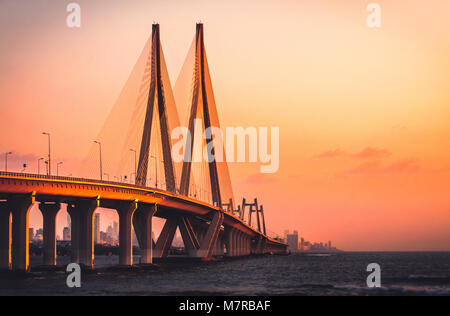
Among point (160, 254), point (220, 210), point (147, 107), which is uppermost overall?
point (147, 107)

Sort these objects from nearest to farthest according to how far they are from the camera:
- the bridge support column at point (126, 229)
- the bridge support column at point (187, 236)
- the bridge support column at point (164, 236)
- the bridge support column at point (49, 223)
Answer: the bridge support column at point (49, 223) < the bridge support column at point (126, 229) < the bridge support column at point (164, 236) < the bridge support column at point (187, 236)

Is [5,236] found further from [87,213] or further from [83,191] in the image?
[87,213]

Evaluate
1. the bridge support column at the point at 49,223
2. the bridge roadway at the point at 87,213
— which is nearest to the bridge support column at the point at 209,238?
the bridge roadway at the point at 87,213

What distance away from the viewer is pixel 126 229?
297 ft

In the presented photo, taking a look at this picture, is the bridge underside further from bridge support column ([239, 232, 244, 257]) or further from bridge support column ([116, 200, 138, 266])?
bridge support column ([239, 232, 244, 257])

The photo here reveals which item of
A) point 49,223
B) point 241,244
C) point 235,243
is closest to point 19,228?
point 49,223

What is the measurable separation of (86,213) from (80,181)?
550cm

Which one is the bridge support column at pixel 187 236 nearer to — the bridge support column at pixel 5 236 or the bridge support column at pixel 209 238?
the bridge support column at pixel 209 238

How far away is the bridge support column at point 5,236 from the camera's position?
72000 millimetres

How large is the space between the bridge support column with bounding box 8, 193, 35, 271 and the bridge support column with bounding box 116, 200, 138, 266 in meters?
18.2

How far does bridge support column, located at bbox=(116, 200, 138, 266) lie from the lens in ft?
297
